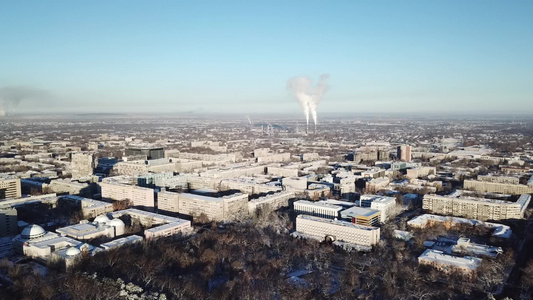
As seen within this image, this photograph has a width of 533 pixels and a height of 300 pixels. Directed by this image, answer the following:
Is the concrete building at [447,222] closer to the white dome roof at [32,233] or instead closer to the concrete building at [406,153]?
the white dome roof at [32,233]

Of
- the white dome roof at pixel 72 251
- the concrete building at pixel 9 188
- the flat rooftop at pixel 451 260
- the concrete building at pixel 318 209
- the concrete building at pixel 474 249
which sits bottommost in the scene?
the concrete building at pixel 474 249

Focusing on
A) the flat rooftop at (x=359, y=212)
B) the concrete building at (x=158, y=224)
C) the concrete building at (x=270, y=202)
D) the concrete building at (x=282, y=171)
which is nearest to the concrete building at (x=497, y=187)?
the flat rooftop at (x=359, y=212)

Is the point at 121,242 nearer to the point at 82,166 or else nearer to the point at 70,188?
the point at 70,188

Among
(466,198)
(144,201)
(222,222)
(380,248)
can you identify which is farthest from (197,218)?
(466,198)

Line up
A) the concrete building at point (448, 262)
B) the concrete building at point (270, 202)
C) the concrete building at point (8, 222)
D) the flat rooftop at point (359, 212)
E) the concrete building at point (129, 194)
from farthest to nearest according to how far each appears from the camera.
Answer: the concrete building at point (129, 194), the concrete building at point (270, 202), the flat rooftop at point (359, 212), the concrete building at point (8, 222), the concrete building at point (448, 262)

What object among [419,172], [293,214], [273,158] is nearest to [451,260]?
[293,214]

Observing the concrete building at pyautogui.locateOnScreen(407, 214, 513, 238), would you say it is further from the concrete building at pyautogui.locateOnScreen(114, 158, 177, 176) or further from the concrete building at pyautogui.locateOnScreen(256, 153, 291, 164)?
the concrete building at pyautogui.locateOnScreen(256, 153, 291, 164)
